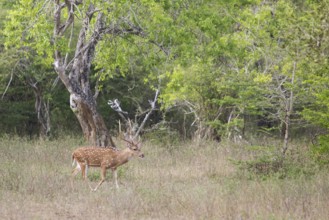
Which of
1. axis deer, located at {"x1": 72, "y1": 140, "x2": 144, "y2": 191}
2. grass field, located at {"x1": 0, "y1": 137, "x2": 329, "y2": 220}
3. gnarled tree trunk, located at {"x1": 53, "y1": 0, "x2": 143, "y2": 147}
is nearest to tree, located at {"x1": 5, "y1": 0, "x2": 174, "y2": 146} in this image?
gnarled tree trunk, located at {"x1": 53, "y1": 0, "x2": 143, "y2": 147}

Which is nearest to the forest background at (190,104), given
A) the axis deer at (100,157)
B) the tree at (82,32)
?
the tree at (82,32)

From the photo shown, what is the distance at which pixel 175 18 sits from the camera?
17.8m

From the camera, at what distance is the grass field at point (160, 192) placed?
11430mm

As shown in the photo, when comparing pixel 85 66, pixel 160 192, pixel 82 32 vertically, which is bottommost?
pixel 160 192

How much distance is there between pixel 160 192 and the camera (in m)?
13.5

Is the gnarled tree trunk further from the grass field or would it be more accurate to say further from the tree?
the grass field

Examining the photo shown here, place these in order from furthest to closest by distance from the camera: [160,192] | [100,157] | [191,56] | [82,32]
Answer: [82,32] → [191,56] → [100,157] → [160,192]

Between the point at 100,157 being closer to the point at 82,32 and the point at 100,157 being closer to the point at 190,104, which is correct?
the point at 82,32

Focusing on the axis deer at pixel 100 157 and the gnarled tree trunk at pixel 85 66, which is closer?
the axis deer at pixel 100 157

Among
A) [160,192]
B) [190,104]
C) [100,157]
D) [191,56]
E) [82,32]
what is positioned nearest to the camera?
[160,192]

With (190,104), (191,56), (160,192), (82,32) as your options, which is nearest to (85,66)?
(82,32)

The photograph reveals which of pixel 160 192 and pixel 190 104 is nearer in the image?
pixel 160 192

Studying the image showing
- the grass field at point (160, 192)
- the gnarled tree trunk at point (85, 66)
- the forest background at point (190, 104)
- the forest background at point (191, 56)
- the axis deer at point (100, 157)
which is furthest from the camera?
the gnarled tree trunk at point (85, 66)

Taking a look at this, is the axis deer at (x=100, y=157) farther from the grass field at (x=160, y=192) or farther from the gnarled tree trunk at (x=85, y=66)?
the gnarled tree trunk at (x=85, y=66)
